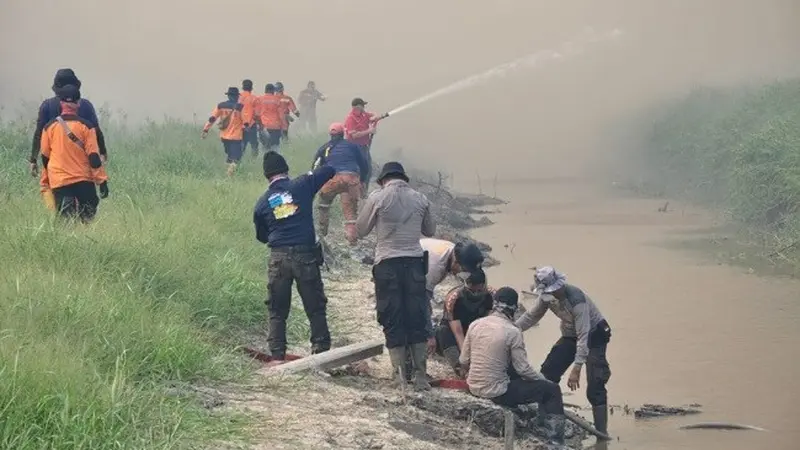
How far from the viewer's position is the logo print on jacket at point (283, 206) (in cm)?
824

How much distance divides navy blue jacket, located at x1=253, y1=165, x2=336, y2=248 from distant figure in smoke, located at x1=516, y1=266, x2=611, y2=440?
66.2 inches

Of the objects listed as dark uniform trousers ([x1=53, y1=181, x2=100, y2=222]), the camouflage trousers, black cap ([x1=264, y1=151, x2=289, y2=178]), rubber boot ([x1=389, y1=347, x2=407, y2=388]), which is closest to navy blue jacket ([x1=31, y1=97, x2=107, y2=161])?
dark uniform trousers ([x1=53, y1=181, x2=100, y2=222])

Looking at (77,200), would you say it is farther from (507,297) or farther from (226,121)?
(226,121)

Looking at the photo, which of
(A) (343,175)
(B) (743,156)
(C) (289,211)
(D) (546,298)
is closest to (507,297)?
(D) (546,298)

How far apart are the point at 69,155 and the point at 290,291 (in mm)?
2352

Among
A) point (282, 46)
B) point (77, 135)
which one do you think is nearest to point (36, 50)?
point (282, 46)

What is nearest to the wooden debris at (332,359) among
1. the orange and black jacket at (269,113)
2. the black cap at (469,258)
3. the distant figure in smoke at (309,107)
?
the black cap at (469,258)

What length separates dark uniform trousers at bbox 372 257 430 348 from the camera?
8.09 m

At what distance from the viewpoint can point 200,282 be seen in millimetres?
9156

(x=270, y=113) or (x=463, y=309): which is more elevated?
(x=270, y=113)

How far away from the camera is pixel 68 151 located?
30.6 ft

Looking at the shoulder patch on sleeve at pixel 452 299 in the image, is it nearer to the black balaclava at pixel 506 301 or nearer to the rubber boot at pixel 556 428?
the black balaclava at pixel 506 301

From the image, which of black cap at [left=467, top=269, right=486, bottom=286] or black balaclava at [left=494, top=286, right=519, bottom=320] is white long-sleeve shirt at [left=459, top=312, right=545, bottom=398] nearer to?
black balaclava at [left=494, top=286, right=519, bottom=320]

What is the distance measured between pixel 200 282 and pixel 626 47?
33.5 meters
